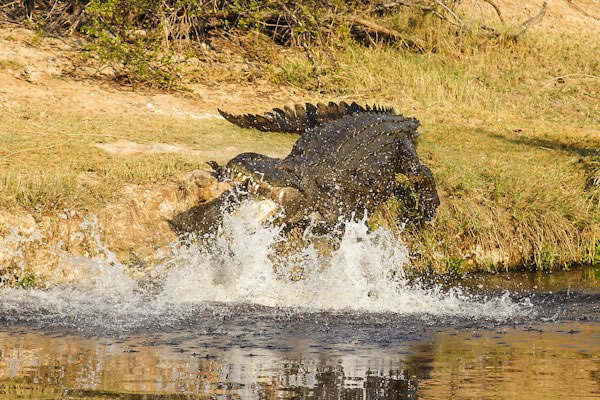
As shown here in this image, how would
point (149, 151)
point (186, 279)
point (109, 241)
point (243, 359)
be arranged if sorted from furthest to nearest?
point (149, 151)
point (109, 241)
point (186, 279)
point (243, 359)

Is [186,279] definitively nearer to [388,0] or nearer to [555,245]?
[555,245]

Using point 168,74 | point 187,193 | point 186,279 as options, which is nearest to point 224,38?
point 168,74

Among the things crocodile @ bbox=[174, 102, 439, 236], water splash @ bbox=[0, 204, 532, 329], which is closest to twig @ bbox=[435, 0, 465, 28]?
crocodile @ bbox=[174, 102, 439, 236]

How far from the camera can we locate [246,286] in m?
8.05

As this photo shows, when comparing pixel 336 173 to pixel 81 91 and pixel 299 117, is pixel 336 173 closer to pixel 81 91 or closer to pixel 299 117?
pixel 299 117

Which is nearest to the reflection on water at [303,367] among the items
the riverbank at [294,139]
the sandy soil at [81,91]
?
the riverbank at [294,139]

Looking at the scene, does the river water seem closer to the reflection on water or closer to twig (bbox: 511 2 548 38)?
the reflection on water

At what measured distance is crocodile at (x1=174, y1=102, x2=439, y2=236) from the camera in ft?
27.0

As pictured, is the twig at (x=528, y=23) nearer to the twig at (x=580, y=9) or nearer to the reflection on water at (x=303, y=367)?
the twig at (x=580, y=9)

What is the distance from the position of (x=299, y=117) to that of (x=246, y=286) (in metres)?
3.23

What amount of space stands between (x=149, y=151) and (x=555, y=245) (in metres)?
3.94

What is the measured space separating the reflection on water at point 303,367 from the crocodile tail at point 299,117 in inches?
163

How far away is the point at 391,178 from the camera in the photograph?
31.5 ft

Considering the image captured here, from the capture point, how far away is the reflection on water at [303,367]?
17.0ft
